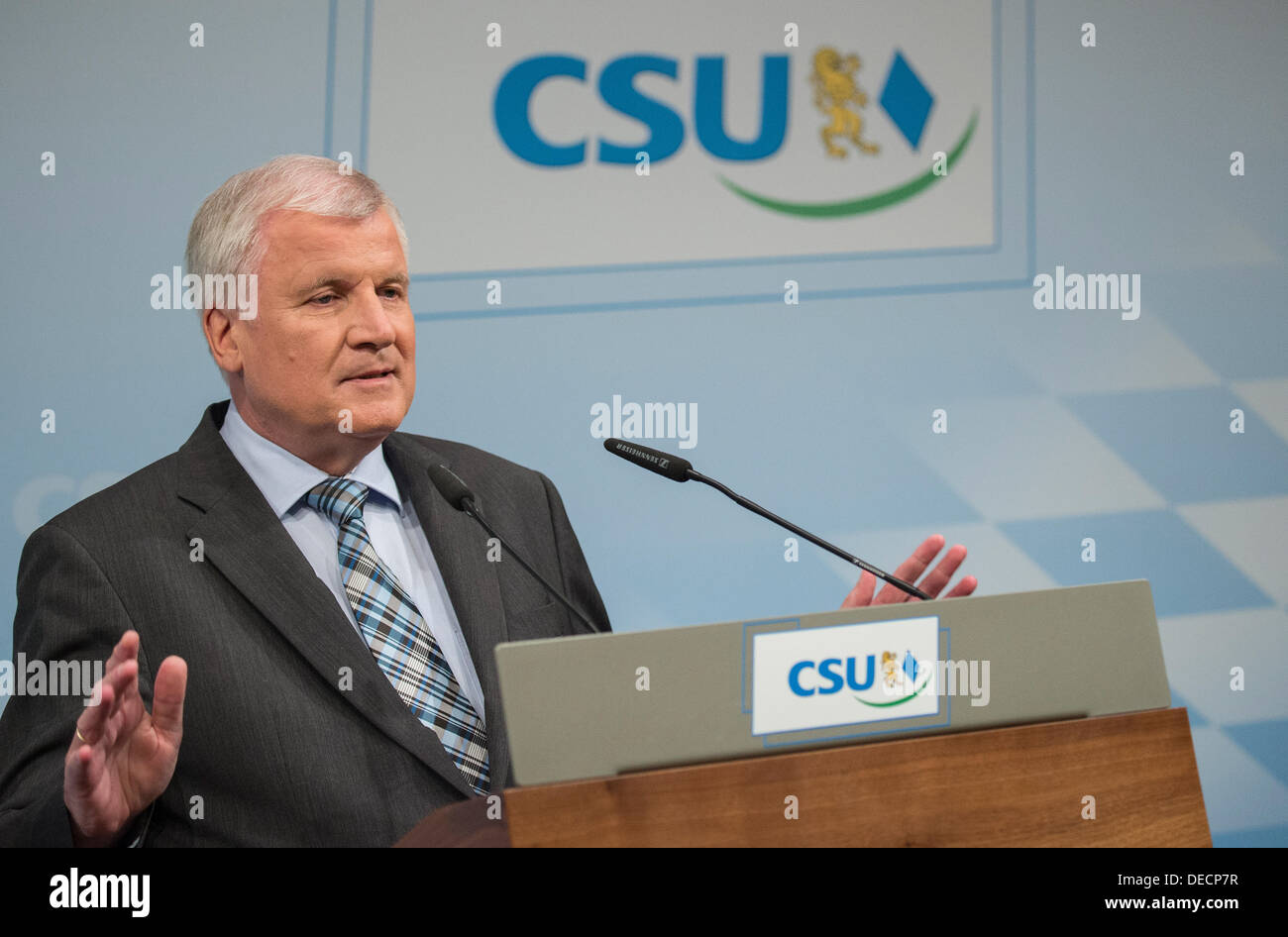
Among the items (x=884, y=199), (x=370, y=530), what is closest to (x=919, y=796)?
(x=370, y=530)

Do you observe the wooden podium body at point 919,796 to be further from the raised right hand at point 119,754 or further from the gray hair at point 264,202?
the gray hair at point 264,202

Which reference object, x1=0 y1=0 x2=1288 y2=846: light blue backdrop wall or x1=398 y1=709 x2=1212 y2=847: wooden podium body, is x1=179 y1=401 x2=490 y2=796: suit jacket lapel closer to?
x1=398 y1=709 x2=1212 y2=847: wooden podium body

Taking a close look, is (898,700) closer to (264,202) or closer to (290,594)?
(290,594)

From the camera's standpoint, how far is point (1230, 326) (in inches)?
119

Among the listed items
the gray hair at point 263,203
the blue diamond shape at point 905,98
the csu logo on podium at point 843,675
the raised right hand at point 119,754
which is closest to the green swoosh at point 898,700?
the csu logo on podium at point 843,675

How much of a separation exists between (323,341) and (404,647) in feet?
1.89

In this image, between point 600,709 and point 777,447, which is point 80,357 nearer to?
point 777,447

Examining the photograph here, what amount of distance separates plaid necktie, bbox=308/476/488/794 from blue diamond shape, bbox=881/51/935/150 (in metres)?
1.81

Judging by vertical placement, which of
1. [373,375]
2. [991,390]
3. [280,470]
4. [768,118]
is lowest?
[280,470]

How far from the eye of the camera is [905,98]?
10.2 ft

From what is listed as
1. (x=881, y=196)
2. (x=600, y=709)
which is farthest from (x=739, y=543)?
(x=600, y=709)

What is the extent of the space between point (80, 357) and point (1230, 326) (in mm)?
3019

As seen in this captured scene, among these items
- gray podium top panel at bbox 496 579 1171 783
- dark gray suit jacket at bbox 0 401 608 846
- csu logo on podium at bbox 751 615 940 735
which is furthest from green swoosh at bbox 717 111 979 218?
csu logo on podium at bbox 751 615 940 735

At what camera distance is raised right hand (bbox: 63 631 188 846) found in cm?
143
